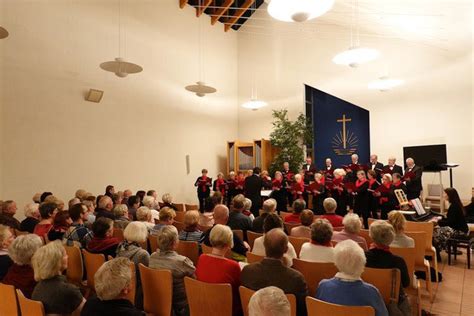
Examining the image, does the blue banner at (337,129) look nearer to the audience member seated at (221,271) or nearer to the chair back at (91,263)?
the audience member seated at (221,271)

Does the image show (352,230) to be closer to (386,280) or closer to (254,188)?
(386,280)

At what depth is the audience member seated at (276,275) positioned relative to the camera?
223cm

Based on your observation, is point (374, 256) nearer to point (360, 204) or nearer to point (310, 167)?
point (360, 204)

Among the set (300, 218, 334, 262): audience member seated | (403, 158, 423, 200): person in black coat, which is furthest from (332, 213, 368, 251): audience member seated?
(403, 158, 423, 200): person in black coat

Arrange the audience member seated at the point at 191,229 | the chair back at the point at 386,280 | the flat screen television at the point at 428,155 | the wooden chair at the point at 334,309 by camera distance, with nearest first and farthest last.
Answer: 1. the wooden chair at the point at 334,309
2. the chair back at the point at 386,280
3. the audience member seated at the point at 191,229
4. the flat screen television at the point at 428,155

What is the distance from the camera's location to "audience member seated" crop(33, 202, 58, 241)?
4.12 m

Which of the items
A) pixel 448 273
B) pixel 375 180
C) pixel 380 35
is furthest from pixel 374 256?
pixel 380 35

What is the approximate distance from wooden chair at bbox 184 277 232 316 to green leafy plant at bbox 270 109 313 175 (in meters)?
8.50

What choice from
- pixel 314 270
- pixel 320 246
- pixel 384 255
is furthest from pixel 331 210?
pixel 314 270

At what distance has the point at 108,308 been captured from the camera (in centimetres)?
182

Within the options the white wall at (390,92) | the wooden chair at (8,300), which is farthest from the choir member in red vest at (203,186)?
the wooden chair at (8,300)

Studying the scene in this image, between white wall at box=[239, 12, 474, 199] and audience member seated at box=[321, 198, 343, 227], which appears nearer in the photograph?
audience member seated at box=[321, 198, 343, 227]

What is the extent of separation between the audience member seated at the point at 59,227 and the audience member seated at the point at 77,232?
0.22ft

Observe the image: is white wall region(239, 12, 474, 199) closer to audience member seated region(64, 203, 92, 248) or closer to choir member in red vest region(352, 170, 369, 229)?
choir member in red vest region(352, 170, 369, 229)
